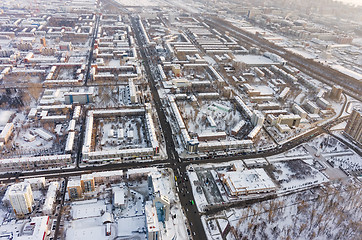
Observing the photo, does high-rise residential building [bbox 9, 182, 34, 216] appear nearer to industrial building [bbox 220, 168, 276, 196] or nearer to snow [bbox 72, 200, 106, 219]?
snow [bbox 72, 200, 106, 219]

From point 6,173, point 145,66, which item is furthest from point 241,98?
point 6,173

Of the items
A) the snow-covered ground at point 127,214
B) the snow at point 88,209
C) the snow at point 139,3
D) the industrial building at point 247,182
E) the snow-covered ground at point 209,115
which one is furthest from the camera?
the snow at point 139,3

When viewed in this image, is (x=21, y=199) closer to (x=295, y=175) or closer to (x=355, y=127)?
(x=295, y=175)

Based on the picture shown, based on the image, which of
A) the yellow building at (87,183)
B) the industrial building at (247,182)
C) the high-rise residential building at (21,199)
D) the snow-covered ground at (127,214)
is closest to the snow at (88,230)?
the snow-covered ground at (127,214)

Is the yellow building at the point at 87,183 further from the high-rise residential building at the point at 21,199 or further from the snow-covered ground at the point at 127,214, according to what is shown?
the high-rise residential building at the point at 21,199

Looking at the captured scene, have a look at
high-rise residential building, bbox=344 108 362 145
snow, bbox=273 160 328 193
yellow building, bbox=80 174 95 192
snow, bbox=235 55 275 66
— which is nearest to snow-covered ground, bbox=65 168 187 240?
yellow building, bbox=80 174 95 192

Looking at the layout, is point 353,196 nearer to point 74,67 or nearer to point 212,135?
point 212,135

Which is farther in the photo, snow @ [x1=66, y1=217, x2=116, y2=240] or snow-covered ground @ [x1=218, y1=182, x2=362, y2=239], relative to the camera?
snow-covered ground @ [x1=218, y1=182, x2=362, y2=239]
